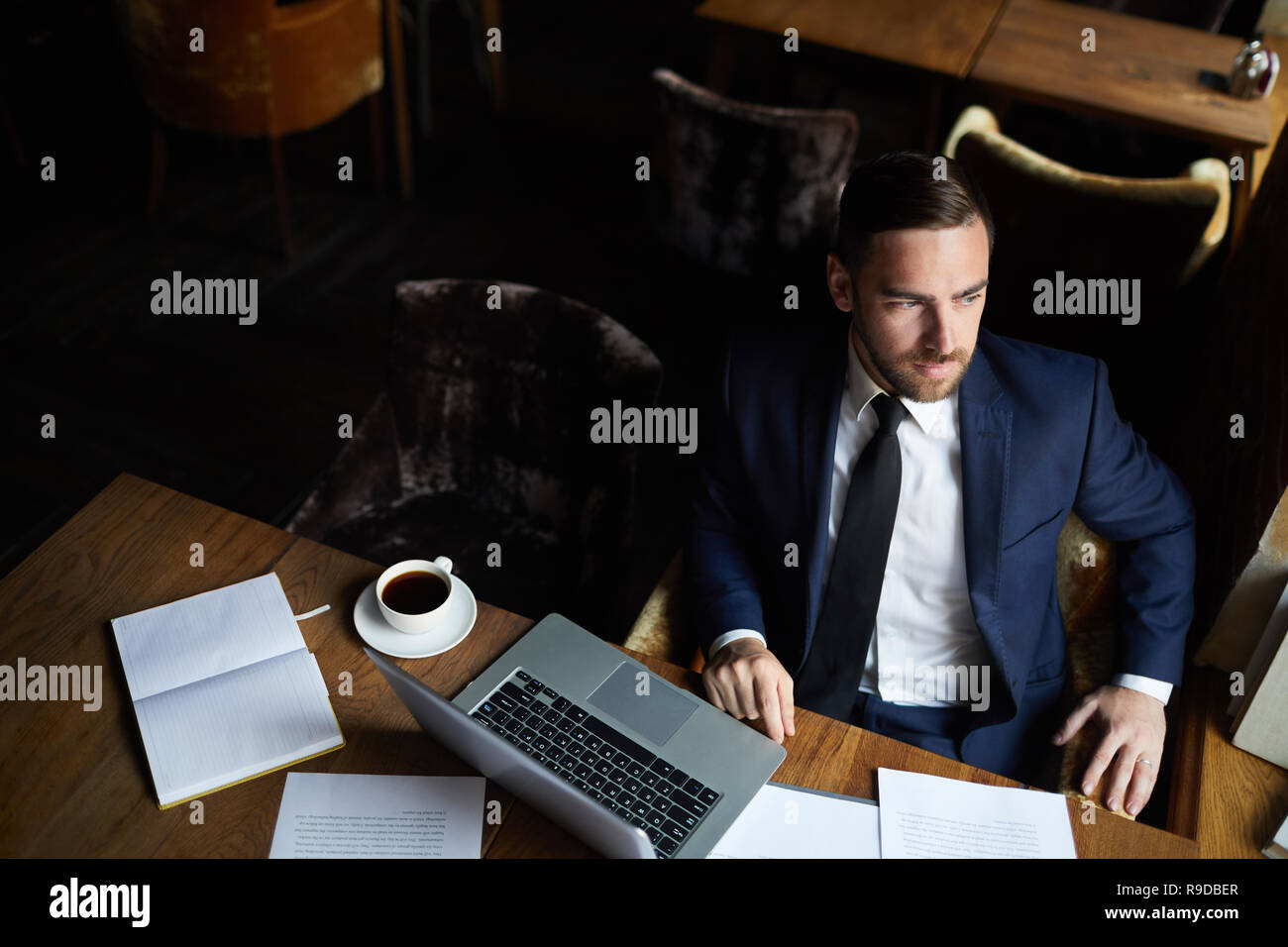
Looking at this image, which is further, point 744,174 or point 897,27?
point 897,27

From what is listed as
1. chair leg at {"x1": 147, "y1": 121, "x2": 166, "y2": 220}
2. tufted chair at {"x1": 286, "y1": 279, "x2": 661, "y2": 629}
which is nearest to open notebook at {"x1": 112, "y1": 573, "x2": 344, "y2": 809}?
tufted chair at {"x1": 286, "y1": 279, "x2": 661, "y2": 629}

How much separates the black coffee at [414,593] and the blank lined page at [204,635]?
140 millimetres

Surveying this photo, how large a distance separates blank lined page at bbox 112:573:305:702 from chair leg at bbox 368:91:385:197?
8.94 ft

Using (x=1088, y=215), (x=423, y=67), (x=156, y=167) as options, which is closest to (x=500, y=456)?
(x=1088, y=215)

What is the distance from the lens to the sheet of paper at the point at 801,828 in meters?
1.24

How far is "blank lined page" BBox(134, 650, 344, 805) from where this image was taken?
1.30 meters

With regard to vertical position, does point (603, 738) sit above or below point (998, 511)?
below

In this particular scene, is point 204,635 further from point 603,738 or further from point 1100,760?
point 1100,760

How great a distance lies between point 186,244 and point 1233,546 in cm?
339

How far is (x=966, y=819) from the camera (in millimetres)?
1275

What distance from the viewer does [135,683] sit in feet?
4.59

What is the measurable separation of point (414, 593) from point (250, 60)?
2394mm

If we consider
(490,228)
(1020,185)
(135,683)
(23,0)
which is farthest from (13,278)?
(1020,185)

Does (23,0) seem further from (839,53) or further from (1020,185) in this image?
(1020,185)
